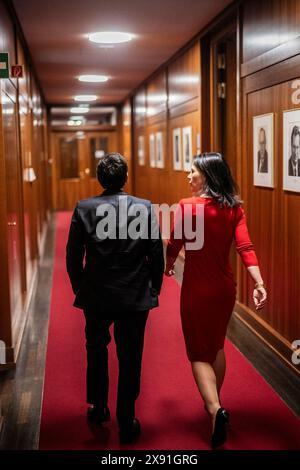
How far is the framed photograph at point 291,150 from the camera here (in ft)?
13.6

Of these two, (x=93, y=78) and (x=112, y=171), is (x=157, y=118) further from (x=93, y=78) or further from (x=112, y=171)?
(x=112, y=171)

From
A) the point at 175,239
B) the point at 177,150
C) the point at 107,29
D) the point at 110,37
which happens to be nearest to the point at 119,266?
the point at 175,239

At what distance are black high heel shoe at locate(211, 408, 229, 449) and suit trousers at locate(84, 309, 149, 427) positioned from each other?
451mm

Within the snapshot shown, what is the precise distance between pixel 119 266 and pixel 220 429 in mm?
999

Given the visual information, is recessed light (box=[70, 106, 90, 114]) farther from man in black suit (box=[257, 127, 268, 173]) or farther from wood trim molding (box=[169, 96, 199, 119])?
man in black suit (box=[257, 127, 268, 173])

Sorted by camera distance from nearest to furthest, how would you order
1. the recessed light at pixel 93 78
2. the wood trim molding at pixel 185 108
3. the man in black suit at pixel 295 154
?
the man in black suit at pixel 295 154 → the wood trim molding at pixel 185 108 → the recessed light at pixel 93 78

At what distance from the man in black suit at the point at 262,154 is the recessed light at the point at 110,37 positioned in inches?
108

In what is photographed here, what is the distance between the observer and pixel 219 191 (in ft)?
10.4

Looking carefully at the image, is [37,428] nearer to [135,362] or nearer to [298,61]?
A: [135,362]

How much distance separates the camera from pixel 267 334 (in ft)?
15.9

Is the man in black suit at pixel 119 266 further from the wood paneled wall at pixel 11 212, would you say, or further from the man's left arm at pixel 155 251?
the wood paneled wall at pixel 11 212

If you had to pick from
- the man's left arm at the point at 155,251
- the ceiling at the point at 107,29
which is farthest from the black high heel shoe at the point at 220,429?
the ceiling at the point at 107,29
